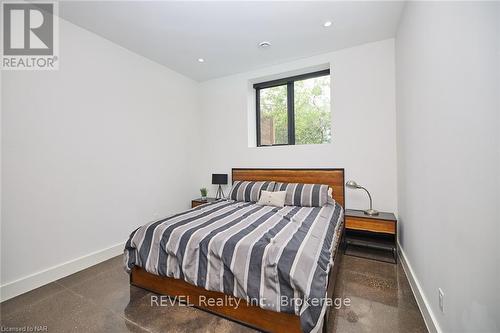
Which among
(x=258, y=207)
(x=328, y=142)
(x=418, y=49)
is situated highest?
(x=418, y=49)

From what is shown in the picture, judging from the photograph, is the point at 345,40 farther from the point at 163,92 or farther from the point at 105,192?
the point at 105,192

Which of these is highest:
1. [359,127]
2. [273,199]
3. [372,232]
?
[359,127]

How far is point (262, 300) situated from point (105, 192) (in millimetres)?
2489

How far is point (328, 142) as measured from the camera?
3404mm

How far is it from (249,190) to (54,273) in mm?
2489

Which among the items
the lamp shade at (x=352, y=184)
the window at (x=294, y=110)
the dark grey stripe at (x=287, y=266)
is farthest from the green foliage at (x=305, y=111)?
the dark grey stripe at (x=287, y=266)

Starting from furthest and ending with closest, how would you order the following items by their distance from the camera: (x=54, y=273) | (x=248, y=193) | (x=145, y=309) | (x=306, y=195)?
(x=248, y=193)
(x=306, y=195)
(x=54, y=273)
(x=145, y=309)

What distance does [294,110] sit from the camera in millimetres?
3748

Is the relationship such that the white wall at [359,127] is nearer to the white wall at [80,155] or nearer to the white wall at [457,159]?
the white wall at [457,159]

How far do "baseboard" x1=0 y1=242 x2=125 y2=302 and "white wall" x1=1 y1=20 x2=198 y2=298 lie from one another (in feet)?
0.04

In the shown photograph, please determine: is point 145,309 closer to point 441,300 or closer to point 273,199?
point 273,199

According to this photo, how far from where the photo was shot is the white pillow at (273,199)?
2939 mm

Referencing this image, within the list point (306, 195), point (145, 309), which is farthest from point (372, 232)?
point (145, 309)

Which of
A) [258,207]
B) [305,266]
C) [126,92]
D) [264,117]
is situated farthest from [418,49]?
[126,92]
